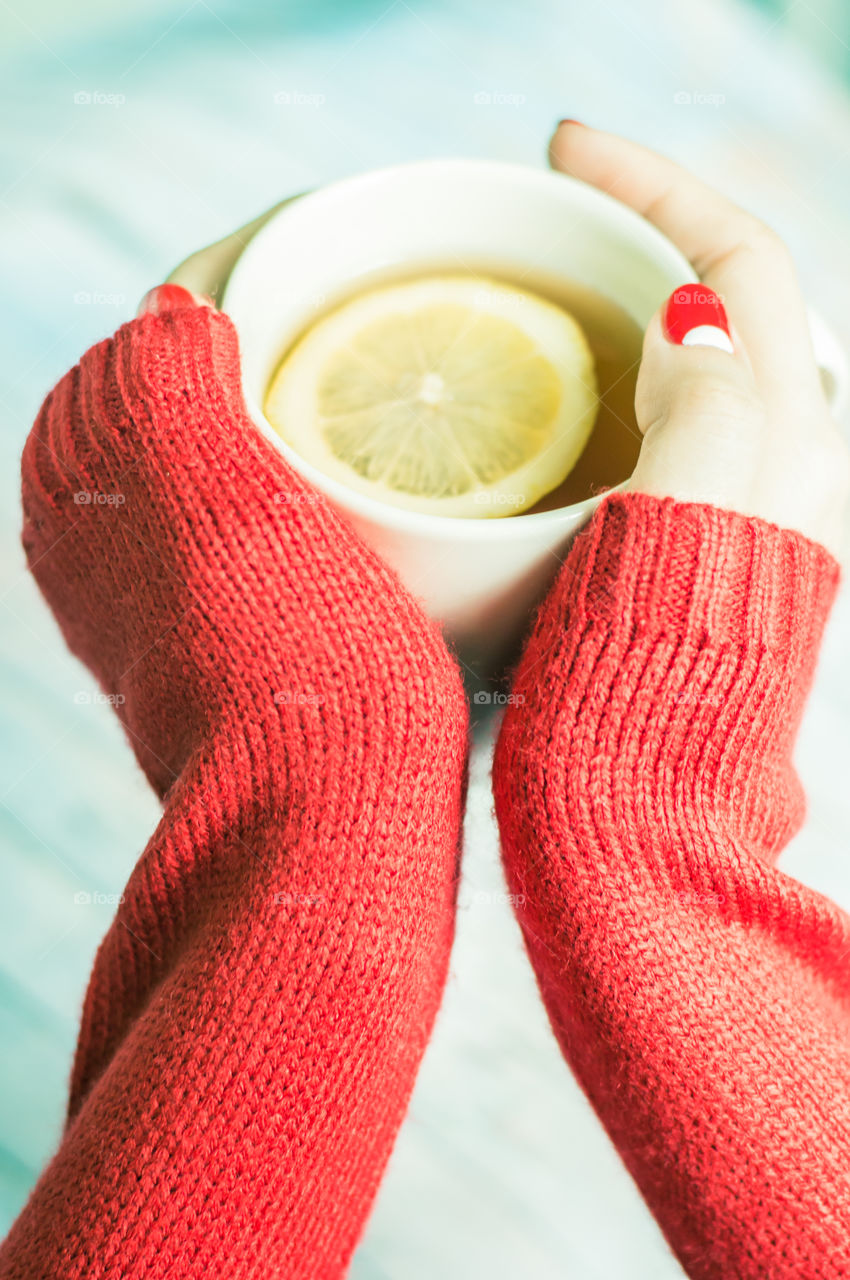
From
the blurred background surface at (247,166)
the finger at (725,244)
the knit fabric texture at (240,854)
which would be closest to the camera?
the knit fabric texture at (240,854)

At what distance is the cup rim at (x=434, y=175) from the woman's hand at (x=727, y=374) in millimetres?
26

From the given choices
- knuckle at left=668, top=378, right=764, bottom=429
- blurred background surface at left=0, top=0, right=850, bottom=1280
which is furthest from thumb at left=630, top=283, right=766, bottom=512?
blurred background surface at left=0, top=0, right=850, bottom=1280

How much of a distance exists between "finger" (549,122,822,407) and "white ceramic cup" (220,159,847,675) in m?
0.08

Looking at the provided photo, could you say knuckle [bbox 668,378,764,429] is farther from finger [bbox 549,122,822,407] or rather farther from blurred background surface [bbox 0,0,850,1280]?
blurred background surface [bbox 0,0,850,1280]

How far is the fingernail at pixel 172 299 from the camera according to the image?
44cm

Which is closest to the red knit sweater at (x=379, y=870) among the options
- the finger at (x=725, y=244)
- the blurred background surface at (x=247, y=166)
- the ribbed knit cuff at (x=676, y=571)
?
the ribbed knit cuff at (x=676, y=571)

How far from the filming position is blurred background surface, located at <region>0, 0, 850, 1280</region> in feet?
2.57

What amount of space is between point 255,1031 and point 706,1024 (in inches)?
7.0

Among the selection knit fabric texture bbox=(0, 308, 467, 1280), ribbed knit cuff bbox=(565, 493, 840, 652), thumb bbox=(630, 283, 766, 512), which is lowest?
knit fabric texture bbox=(0, 308, 467, 1280)

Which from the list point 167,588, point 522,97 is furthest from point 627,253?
point 522,97

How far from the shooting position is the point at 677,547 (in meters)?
0.41

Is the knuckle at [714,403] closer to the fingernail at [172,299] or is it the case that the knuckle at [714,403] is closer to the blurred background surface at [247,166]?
the fingernail at [172,299]

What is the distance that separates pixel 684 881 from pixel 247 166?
2.23 feet

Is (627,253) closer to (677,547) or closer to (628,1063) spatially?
(677,547)
